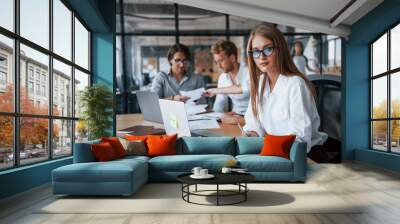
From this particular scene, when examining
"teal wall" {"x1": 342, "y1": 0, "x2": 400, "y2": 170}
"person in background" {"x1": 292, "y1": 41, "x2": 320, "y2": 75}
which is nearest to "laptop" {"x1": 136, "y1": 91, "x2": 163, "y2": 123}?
"person in background" {"x1": 292, "y1": 41, "x2": 320, "y2": 75}

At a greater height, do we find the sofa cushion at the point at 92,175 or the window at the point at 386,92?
the window at the point at 386,92

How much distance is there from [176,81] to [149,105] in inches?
29.9

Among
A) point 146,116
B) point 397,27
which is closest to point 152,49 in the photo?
point 146,116

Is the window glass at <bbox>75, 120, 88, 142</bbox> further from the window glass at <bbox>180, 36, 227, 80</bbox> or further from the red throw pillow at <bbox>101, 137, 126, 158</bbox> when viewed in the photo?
the window glass at <bbox>180, 36, 227, 80</bbox>

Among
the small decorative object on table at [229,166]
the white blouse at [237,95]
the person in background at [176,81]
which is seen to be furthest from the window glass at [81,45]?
the small decorative object on table at [229,166]

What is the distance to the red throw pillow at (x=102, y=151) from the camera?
588cm

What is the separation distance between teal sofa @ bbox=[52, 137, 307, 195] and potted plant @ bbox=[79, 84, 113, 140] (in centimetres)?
173

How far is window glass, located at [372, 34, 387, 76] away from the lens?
344 inches

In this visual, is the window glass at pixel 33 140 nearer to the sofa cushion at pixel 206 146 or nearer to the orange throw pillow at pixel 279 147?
the sofa cushion at pixel 206 146

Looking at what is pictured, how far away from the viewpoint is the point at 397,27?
27.0 ft

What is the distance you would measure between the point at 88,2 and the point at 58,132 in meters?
2.24

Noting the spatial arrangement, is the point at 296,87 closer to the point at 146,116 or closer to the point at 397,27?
the point at 397,27

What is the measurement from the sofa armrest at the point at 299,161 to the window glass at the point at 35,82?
382 cm

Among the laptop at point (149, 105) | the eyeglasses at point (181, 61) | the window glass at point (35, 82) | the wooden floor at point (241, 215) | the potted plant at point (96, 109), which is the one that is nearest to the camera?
the wooden floor at point (241, 215)
